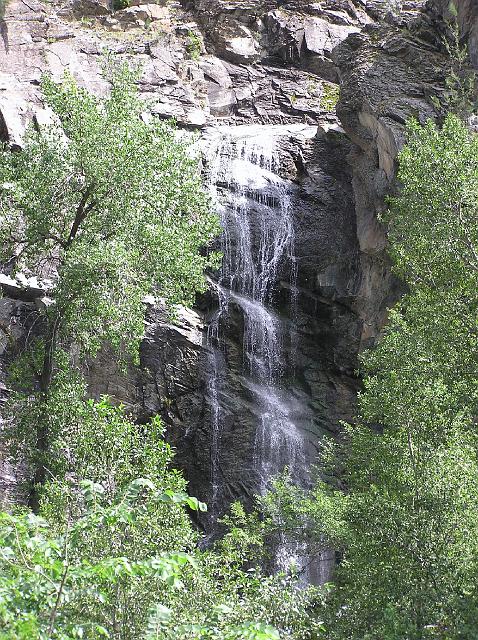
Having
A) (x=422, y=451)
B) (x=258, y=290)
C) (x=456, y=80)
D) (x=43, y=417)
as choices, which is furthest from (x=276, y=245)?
(x=422, y=451)

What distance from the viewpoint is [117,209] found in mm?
16781

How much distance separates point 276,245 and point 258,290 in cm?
172

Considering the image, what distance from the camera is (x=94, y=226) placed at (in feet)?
55.7

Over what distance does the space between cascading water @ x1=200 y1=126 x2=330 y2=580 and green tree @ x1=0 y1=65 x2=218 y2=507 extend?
702cm

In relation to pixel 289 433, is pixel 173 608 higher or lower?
higher

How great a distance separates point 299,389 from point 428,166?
10354 millimetres

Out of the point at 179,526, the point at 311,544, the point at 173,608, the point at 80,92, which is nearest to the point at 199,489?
the point at 311,544

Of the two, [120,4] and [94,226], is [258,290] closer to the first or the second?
[94,226]

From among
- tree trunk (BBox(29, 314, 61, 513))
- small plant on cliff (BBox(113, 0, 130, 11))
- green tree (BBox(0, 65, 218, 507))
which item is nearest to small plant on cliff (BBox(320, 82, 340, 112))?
small plant on cliff (BBox(113, 0, 130, 11))

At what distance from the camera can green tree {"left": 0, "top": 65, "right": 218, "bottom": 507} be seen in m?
16.0

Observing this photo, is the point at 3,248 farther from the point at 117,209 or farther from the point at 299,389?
the point at 299,389

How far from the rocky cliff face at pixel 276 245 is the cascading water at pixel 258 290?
0.15 ft

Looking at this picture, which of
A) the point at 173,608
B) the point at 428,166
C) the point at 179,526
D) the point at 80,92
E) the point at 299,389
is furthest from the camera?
the point at 299,389

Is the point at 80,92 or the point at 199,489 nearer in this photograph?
the point at 80,92
